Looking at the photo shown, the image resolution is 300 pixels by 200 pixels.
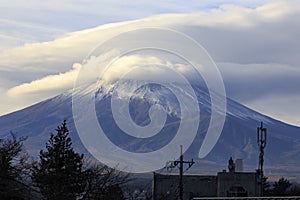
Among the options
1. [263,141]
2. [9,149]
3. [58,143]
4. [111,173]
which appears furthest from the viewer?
[263,141]

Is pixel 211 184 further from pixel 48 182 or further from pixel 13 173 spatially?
pixel 13 173

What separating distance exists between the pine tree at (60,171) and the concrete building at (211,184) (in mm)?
16919

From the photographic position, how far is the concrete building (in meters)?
62.6

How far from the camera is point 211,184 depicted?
65000 millimetres

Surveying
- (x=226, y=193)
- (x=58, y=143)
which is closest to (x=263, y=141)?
(x=226, y=193)

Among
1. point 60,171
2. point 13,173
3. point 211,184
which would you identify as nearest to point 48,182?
point 13,173

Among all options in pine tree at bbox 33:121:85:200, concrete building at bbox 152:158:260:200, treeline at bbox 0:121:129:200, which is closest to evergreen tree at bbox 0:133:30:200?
treeline at bbox 0:121:129:200

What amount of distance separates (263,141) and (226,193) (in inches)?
250

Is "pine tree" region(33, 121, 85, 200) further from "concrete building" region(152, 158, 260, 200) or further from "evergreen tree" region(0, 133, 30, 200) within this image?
"concrete building" region(152, 158, 260, 200)

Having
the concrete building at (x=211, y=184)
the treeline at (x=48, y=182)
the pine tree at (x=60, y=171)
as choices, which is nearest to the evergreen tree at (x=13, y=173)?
the treeline at (x=48, y=182)

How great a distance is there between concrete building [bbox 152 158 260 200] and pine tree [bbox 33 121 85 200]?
1692 centimetres

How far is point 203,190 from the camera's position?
6494cm

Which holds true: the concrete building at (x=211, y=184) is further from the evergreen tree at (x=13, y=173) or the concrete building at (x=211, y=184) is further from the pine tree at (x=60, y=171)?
the evergreen tree at (x=13, y=173)

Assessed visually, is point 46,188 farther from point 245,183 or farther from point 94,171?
point 245,183
